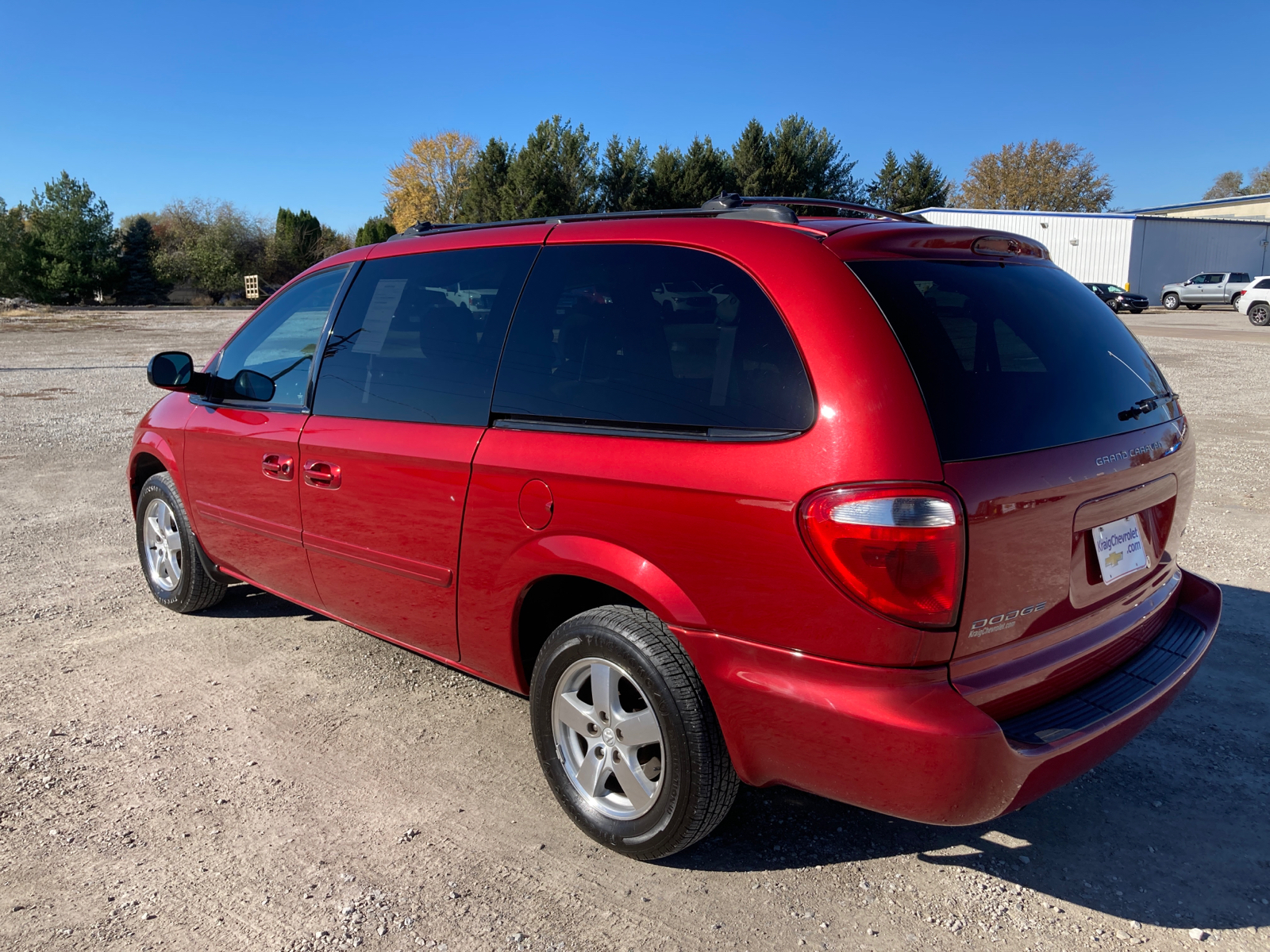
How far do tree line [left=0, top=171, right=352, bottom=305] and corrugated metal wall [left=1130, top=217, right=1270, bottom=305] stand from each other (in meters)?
42.7

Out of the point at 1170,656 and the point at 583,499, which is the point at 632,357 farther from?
the point at 1170,656

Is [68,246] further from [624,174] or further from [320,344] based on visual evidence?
[320,344]

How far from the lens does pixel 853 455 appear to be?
2.10 metres

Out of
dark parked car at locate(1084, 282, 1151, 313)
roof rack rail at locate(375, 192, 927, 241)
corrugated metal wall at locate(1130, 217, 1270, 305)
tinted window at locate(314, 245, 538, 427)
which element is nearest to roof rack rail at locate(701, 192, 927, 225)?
roof rack rail at locate(375, 192, 927, 241)

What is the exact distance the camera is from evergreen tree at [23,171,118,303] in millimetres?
50500

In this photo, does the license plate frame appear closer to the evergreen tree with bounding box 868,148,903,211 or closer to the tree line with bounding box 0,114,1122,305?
the tree line with bounding box 0,114,1122,305

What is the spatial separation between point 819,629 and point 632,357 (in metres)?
0.96

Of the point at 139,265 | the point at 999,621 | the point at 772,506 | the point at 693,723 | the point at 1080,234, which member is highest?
the point at 1080,234

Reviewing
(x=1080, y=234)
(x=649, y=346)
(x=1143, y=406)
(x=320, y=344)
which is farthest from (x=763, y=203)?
(x=1080, y=234)

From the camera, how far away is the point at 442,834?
2.85m

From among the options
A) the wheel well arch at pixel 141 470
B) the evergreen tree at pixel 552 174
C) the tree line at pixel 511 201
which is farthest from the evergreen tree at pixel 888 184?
the wheel well arch at pixel 141 470

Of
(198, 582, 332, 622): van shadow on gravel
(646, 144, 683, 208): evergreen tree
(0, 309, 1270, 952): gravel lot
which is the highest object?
(646, 144, 683, 208): evergreen tree

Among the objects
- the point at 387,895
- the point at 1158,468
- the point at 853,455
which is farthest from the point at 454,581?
the point at 1158,468

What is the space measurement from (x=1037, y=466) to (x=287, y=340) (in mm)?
3007
